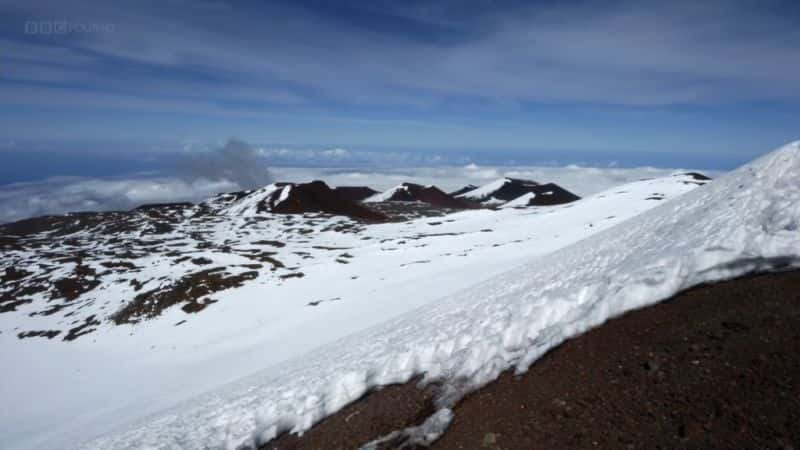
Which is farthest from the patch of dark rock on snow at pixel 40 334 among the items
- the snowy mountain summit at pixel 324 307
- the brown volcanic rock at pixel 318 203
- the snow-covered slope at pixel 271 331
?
the brown volcanic rock at pixel 318 203

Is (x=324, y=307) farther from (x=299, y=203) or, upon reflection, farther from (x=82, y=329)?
(x=299, y=203)

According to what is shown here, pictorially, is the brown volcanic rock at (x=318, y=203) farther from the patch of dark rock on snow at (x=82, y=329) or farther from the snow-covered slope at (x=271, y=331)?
the patch of dark rock on snow at (x=82, y=329)

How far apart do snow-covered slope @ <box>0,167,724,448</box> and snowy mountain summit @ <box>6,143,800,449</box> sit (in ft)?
0.42

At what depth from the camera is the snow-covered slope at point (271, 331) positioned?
12.2 metres

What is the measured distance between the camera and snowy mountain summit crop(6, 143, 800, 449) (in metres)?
10.2

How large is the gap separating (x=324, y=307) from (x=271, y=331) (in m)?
4.85

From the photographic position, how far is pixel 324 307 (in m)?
35.2

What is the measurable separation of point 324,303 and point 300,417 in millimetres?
25422

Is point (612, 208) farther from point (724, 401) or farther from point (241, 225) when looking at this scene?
point (241, 225)

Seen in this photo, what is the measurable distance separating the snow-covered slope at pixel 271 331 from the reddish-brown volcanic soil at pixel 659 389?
5.02 feet

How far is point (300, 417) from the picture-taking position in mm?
11430

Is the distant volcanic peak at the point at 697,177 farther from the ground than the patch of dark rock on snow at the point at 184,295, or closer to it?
farther from the ground

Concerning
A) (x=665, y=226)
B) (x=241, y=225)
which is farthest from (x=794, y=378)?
(x=241, y=225)

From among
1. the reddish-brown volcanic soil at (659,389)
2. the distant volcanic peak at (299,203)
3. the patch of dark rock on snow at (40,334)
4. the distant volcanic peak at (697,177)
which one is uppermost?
the distant volcanic peak at (697,177)
